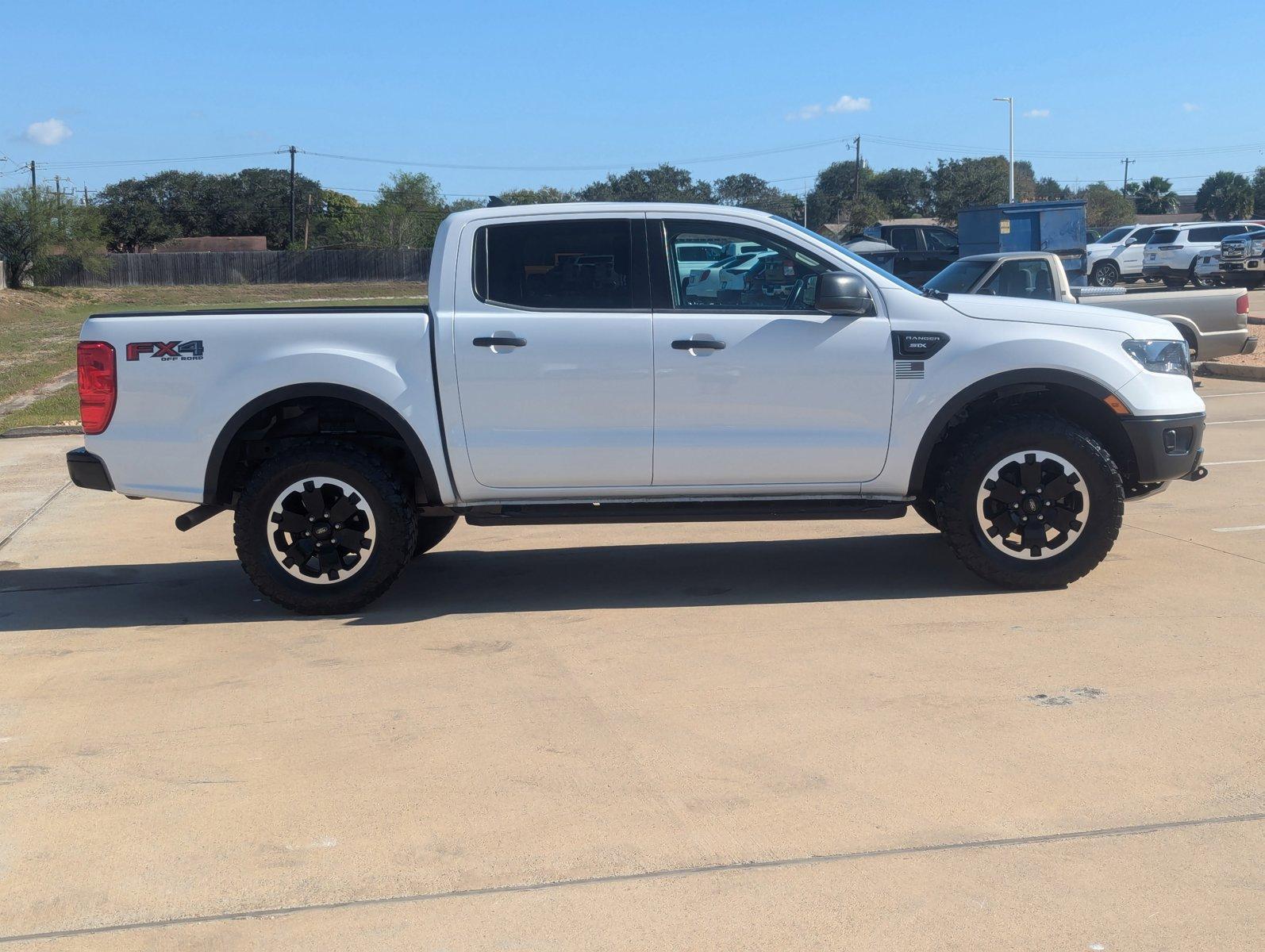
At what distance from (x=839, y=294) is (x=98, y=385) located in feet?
12.1

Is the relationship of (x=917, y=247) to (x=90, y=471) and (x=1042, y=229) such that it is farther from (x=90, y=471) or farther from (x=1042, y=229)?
(x=90, y=471)

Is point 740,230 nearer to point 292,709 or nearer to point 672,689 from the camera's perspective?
point 672,689

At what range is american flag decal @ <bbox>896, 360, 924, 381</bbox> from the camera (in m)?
6.38

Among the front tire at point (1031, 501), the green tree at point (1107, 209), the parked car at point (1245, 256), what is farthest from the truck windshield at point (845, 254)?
the green tree at point (1107, 209)

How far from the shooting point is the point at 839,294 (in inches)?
245

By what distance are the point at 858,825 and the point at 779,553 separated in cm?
386

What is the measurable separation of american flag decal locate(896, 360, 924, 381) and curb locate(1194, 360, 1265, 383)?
1130 centimetres

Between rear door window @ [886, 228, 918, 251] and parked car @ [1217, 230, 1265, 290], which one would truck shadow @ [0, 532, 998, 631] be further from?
parked car @ [1217, 230, 1265, 290]

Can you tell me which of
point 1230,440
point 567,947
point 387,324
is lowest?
point 567,947

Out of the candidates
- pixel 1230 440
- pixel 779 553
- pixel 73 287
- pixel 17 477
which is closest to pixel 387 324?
pixel 779 553

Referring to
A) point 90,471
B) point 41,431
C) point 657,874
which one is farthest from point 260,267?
point 657,874

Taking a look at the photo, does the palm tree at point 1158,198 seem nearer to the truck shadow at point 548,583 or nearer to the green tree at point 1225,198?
→ the green tree at point 1225,198

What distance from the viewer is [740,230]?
653 centimetres

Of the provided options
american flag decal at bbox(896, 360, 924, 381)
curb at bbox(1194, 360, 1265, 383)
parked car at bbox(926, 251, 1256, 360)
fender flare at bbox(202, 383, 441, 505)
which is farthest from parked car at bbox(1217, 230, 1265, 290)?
fender flare at bbox(202, 383, 441, 505)
